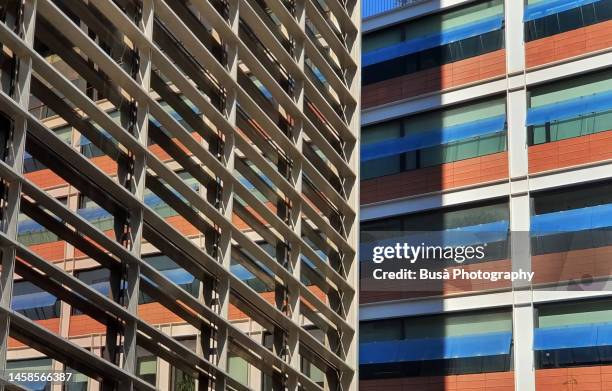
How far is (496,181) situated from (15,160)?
20956mm

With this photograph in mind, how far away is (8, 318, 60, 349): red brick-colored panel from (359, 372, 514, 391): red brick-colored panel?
61.5ft

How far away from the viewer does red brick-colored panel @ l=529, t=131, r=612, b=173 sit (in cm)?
2919

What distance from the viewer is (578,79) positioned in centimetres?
3017

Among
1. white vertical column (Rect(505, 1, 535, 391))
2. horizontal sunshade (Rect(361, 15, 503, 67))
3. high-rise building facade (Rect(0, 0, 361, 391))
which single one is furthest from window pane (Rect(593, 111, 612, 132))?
high-rise building facade (Rect(0, 0, 361, 391))

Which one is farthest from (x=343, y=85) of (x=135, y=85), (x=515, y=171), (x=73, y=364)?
(x=515, y=171)

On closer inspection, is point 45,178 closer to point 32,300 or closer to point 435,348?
point 32,300

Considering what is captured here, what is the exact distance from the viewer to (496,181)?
3091cm

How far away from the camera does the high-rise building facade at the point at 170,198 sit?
460 inches

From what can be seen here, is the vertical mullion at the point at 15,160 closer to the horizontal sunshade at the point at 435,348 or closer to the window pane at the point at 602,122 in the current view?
the horizontal sunshade at the point at 435,348

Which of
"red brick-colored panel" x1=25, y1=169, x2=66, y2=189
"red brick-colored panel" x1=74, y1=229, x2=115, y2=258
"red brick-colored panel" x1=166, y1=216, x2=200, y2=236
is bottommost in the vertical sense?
"red brick-colored panel" x1=74, y1=229, x2=115, y2=258

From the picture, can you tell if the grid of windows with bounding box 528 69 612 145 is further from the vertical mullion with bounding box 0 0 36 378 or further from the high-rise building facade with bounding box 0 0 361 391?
the vertical mullion with bounding box 0 0 36 378

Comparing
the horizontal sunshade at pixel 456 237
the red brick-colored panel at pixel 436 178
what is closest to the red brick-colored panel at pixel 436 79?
the red brick-colored panel at pixel 436 178

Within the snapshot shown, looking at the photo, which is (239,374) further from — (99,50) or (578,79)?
(578,79)

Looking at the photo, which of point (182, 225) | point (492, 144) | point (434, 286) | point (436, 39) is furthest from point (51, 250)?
point (436, 39)
